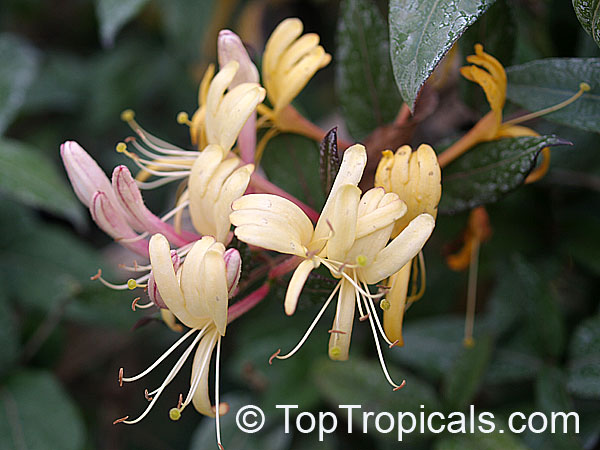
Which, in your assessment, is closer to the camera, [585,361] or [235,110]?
[235,110]

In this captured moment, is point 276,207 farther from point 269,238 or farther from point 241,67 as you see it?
point 241,67

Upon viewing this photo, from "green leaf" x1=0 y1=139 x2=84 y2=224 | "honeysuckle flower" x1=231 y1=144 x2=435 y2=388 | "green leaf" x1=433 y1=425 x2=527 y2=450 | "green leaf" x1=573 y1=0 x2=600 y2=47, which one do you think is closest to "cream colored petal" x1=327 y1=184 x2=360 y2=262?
"honeysuckle flower" x1=231 y1=144 x2=435 y2=388

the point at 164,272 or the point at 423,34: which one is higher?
the point at 423,34

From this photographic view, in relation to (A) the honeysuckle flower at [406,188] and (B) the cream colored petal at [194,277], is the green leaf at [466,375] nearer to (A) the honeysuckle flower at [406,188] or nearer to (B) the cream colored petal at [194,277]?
(A) the honeysuckle flower at [406,188]

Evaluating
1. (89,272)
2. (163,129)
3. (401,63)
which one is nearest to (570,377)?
(401,63)

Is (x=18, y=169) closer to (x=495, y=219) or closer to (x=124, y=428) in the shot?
(x=124, y=428)

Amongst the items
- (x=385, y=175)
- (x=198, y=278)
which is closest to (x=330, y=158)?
(x=385, y=175)
